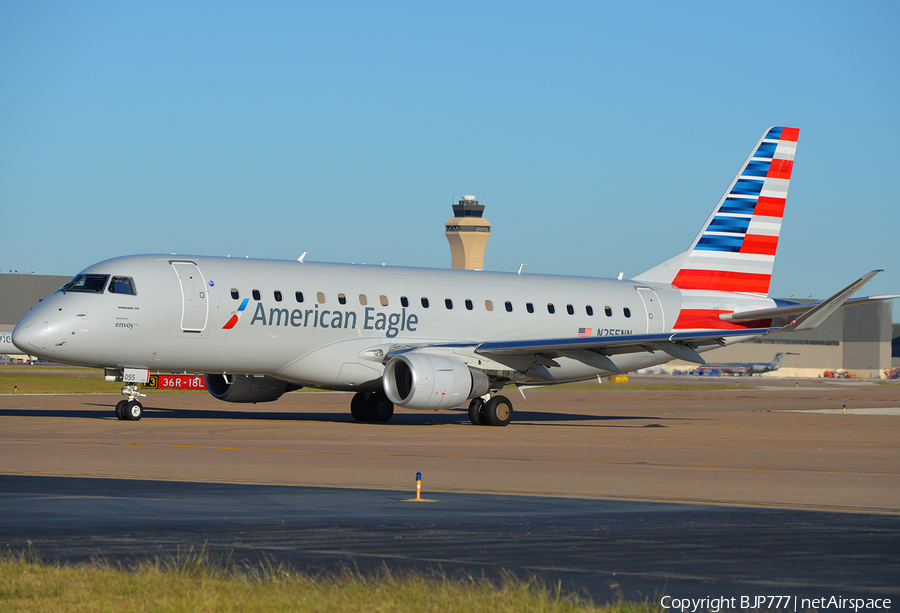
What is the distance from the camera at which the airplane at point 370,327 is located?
28.0 meters

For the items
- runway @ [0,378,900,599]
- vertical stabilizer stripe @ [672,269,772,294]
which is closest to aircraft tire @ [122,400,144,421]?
runway @ [0,378,900,599]

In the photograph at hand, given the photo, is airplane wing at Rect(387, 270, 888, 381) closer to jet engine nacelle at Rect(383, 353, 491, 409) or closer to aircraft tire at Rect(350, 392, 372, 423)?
jet engine nacelle at Rect(383, 353, 491, 409)

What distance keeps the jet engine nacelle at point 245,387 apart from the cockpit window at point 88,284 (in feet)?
16.4

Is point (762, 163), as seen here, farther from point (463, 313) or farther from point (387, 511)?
point (387, 511)

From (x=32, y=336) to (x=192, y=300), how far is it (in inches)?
152

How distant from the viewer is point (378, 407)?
3269 cm

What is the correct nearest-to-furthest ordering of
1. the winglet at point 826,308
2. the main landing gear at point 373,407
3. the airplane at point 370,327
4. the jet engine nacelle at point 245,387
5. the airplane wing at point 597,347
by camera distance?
the winglet at point 826,308 → the airplane at point 370,327 → the airplane wing at point 597,347 → the jet engine nacelle at point 245,387 → the main landing gear at point 373,407

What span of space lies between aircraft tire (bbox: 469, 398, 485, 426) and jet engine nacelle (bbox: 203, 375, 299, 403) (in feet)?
17.7

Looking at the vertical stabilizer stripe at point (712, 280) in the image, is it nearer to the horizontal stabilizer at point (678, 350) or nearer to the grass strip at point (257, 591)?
the horizontal stabilizer at point (678, 350)

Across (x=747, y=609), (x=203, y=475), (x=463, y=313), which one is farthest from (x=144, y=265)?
(x=747, y=609)

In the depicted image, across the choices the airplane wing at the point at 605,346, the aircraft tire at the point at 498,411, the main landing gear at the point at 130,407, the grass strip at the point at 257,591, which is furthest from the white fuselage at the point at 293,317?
the grass strip at the point at 257,591

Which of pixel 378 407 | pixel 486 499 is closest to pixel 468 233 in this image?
pixel 378 407

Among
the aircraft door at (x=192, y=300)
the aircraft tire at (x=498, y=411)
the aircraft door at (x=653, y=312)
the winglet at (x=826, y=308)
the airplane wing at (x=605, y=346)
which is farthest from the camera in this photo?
the aircraft door at (x=653, y=312)

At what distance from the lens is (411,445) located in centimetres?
2323
